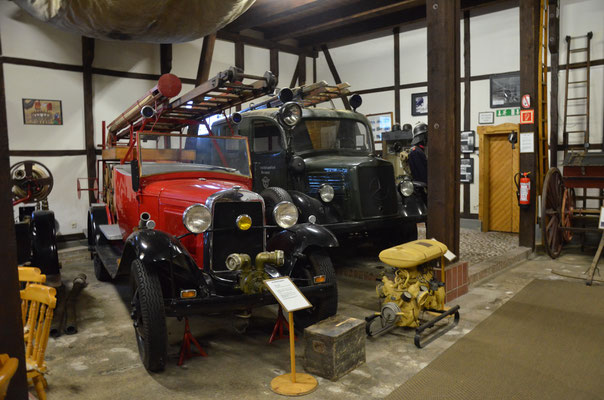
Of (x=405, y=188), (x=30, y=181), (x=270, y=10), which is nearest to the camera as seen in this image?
(x=30, y=181)

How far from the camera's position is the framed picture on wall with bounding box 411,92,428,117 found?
30.6ft

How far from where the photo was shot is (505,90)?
27.1 ft

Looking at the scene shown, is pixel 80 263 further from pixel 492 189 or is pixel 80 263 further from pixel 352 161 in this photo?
pixel 492 189

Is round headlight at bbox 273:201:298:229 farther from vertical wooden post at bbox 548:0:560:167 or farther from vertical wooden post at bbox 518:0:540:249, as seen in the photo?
vertical wooden post at bbox 548:0:560:167

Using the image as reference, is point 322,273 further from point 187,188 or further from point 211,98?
point 211,98

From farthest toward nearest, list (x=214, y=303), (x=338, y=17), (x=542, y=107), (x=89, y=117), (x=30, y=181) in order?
(x=338, y=17) → (x=89, y=117) → (x=542, y=107) → (x=30, y=181) → (x=214, y=303)

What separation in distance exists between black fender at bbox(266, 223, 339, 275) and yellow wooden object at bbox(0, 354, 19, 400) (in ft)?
7.29

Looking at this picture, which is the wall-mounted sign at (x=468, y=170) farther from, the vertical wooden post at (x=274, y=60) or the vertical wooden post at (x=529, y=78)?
the vertical wooden post at (x=274, y=60)

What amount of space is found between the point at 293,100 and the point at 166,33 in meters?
2.59

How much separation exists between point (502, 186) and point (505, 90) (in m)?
1.73

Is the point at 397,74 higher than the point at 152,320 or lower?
higher

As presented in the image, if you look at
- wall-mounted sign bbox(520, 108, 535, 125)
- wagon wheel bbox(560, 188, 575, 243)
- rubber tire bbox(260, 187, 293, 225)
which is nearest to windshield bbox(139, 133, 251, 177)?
rubber tire bbox(260, 187, 293, 225)

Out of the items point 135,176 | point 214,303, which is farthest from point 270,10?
point 214,303

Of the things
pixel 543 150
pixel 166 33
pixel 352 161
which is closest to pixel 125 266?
pixel 166 33
